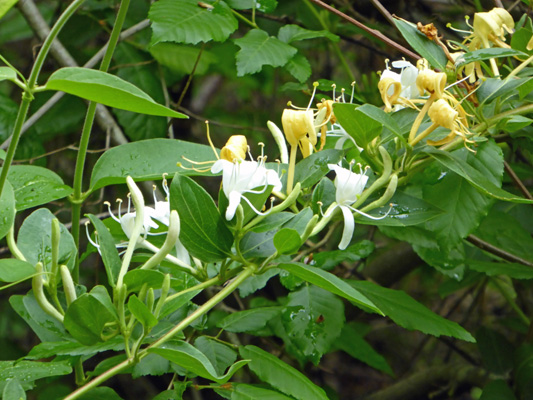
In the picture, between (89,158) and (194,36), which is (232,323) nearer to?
(194,36)

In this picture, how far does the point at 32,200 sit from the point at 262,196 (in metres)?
0.22

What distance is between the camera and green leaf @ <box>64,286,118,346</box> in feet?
1.29

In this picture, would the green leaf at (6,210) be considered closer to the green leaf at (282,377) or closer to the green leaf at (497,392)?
the green leaf at (282,377)

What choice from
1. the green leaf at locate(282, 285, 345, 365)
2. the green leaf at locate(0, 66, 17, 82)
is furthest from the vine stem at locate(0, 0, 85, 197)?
the green leaf at locate(282, 285, 345, 365)

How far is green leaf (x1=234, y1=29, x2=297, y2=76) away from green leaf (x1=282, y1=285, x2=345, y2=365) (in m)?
0.31

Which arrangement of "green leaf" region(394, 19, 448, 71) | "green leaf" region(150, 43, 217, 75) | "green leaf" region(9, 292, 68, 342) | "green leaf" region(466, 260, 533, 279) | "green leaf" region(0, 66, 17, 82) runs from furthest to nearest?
"green leaf" region(150, 43, 217, 75) < "green leaf" region(466, 260, 533, 279) < "green leaf" region(394, 19, 448, 71) < "green leaf" region(9, 292, 68, 342) < "green leaf" region(0, 66, 17, 82)

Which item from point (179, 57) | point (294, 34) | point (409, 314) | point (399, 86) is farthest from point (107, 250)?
point (179, 57)

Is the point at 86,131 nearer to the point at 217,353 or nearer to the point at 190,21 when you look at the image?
the point at 217,353

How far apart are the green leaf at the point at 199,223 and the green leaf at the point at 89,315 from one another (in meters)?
0.07

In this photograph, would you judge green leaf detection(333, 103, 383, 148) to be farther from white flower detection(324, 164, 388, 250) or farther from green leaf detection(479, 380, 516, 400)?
green leaf detection(479, 380, 516, 400)

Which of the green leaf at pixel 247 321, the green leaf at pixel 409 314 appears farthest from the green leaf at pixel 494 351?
the green leaf at pixel 247 321

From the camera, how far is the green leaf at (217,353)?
607 mm

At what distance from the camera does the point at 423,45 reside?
58 centimetres

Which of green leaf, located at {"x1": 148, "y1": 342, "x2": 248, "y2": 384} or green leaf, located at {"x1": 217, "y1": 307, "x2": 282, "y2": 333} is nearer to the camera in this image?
green leaf, located at {"x1": 148, "y1": 342, "x2": 248, "y2": 384}
